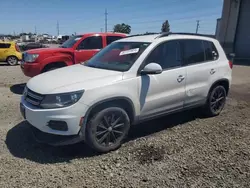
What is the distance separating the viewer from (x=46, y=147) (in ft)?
11.9

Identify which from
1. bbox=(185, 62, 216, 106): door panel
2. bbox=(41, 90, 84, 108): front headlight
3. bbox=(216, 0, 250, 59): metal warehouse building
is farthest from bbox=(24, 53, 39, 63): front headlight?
bbox=(216, 0, 250, 59): metal warehouse building

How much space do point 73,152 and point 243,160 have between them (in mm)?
2500

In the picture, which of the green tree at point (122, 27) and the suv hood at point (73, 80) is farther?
the green tree at point (122, 27)

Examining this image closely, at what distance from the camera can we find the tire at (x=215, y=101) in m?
4.80

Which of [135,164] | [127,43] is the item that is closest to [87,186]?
[135,164]

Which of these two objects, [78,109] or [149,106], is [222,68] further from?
[78,109]

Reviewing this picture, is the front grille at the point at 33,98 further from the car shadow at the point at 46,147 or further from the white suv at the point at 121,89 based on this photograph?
the car shadow at the point at 46,147

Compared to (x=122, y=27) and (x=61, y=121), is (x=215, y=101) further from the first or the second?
(x=122, y=27)

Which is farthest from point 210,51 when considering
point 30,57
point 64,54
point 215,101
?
point 30,57

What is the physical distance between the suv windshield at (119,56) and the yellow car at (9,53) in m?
11.8

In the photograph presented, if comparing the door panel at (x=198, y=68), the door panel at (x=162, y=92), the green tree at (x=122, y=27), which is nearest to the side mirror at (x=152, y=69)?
the door panel at (x=162, y=92)

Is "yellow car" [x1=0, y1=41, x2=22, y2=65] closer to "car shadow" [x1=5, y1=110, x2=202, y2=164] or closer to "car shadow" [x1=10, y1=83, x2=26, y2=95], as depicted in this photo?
"car shadow" [x1=10, y1=83, x2=26, y2=95]

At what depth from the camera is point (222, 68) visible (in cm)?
482

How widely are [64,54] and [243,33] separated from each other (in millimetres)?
14830
